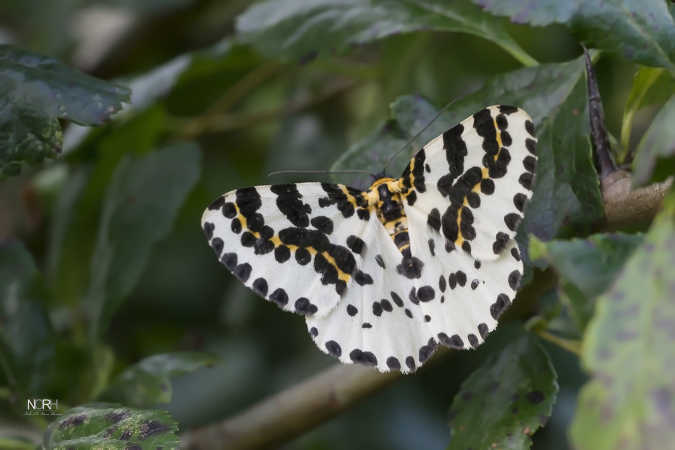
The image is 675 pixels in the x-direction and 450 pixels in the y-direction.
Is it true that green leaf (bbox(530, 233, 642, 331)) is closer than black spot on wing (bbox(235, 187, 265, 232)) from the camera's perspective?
Yes


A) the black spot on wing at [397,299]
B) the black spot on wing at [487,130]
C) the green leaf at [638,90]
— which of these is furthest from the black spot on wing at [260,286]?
the green leaf at [638,90]

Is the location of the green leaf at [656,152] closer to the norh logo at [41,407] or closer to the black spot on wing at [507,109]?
the black spot on wing at [507,109]

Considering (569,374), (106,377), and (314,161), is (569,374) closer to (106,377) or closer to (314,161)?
(314,161)

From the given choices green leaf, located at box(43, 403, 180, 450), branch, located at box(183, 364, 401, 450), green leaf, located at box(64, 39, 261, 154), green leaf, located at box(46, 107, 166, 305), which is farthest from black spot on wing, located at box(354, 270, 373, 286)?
green leaf, located at box(46, 107, 166, 305)

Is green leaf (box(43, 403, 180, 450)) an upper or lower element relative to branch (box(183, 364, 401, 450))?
upper

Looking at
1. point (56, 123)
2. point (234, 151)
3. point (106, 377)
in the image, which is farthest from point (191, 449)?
point (234, 151)

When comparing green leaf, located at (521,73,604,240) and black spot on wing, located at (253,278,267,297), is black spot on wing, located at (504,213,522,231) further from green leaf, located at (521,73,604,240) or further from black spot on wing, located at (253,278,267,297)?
black spot on wing, located at (253,278,267,297)

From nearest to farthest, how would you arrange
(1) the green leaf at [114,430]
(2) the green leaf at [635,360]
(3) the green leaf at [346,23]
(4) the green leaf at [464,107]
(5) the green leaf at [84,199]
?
(2) the green leaf at [635,360] < (1) the green leaf at [114,430] < (4) the green leaf at [464,107] < (3) the green leaf at [346,23] < (5) the green leaf at [84,199]
